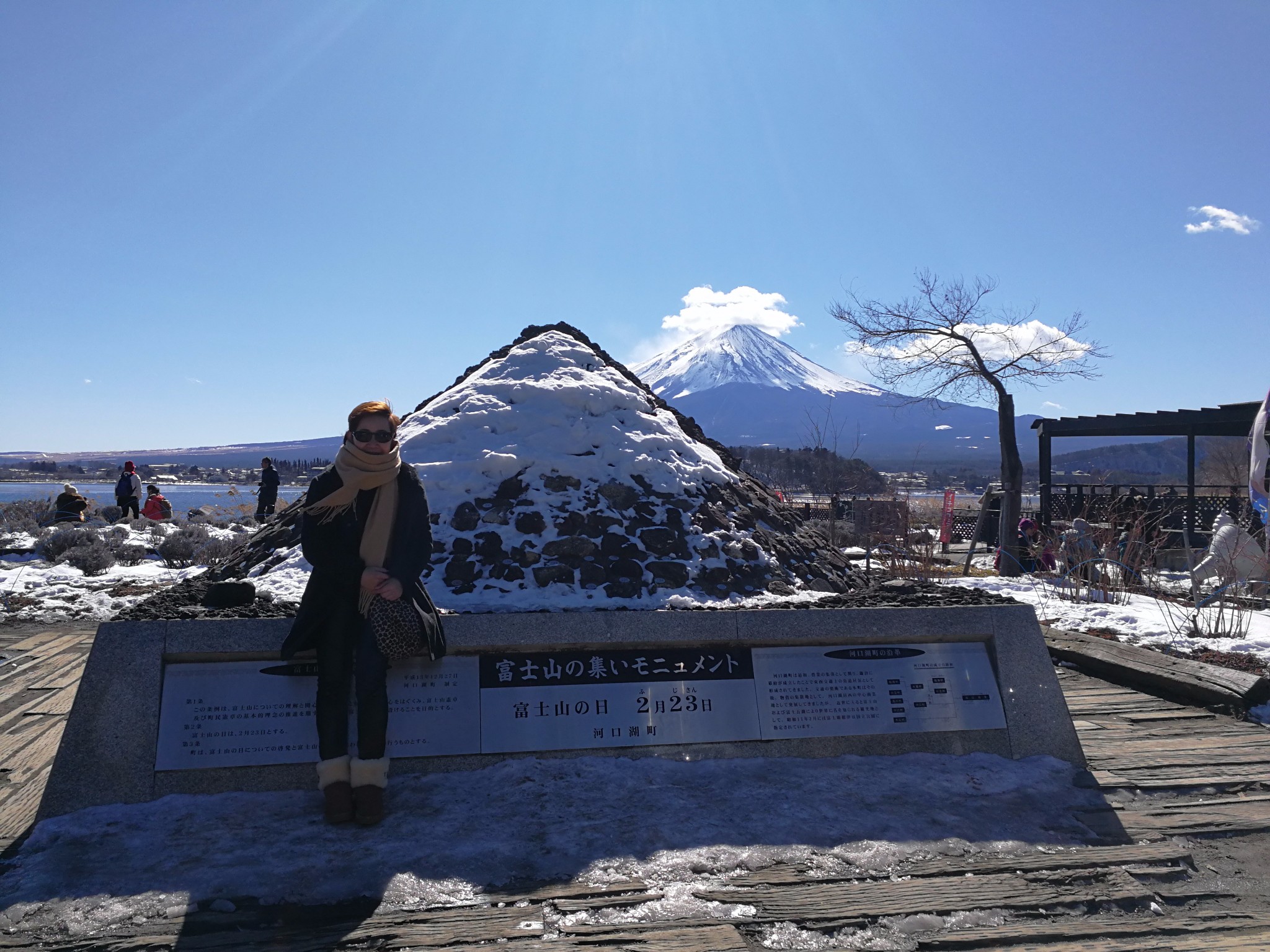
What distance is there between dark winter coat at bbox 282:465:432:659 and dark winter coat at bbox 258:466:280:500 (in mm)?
12734

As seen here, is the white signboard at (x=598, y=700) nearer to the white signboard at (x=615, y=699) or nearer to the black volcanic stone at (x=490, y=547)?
the white signboard at (x=615, y=699)

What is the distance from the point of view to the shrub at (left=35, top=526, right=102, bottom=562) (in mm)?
10789

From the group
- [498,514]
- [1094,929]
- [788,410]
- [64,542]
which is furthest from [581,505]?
[788,410]

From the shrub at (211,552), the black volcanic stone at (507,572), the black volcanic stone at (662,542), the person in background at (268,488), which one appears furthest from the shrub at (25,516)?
the black volcanic stone at (662,542)

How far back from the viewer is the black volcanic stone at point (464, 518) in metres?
4.50

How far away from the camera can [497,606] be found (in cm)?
398

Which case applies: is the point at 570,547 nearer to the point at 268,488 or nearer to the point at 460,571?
the point at 460,571

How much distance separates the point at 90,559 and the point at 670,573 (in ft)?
28.6

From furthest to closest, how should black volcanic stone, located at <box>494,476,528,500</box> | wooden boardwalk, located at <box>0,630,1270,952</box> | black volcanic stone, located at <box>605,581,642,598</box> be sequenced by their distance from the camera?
black volcanic stone, located at <box>494,476,528,500</box>
black volcanic stone, located at <box>605,581,642,598</box>
wooden boardwalk, located at <box>0,630,1270,952</box>

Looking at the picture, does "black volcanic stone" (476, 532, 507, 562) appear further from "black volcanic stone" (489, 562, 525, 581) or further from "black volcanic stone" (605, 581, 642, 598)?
"black volcanic stone" (605, 581, 642, 598)

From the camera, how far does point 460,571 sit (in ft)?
13.9

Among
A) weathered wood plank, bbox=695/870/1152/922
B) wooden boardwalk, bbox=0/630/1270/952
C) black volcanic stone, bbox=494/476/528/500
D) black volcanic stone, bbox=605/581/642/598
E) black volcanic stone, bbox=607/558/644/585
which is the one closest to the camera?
wooden boardwalk, bbox=0/630/1270/952

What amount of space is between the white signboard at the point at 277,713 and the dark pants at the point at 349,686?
0.58 ft

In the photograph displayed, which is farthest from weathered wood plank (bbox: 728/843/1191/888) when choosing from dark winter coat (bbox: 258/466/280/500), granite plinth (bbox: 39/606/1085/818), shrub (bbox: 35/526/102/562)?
dark winter coat (bbox: 258/466/280/500)
